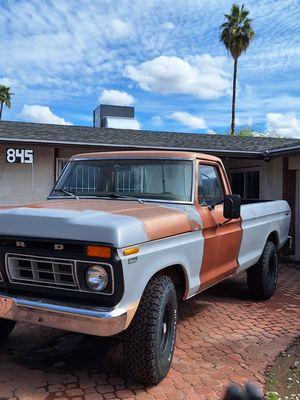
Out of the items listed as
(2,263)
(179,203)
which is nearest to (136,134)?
(179,203)

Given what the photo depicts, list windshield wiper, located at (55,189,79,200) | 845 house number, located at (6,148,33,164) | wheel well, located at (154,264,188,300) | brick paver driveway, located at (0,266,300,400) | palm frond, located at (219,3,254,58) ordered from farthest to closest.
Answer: palm frond, located at (219,3,254,58) < 845 house number, located at (6,148,33,164) < windshield wiper, located at (55,189,79,200) < wheel well, located at (154,264,188,300) < brick paver driveway, located at (0,266,300,400)

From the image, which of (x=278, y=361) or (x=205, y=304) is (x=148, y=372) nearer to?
(x=278, y=361)

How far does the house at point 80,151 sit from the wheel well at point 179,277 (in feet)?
20.7

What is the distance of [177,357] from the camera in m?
4.66

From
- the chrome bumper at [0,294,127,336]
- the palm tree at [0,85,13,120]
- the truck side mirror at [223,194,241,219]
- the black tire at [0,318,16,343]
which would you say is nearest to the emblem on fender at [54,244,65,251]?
the chrome bumper at [0,294,127,336]

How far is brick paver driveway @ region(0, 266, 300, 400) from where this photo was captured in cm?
388

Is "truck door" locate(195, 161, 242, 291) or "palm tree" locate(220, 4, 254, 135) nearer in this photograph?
"truck door" locate(195, 161, 242, 291)

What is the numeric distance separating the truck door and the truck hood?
0.59 m

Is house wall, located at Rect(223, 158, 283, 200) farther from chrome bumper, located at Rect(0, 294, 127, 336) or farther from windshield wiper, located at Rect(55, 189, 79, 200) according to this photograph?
chrome bumper, located at Rect(0, 294, 127, 336)

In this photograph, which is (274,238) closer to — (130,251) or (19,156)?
(130,251)

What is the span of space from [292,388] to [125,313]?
1.75m

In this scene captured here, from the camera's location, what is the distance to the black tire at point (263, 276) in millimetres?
6723

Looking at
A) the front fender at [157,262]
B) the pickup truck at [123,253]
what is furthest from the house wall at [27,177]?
the front fender at [157,262]

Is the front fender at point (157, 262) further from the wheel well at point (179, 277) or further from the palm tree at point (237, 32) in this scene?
the palm tree at point (237, 32)
